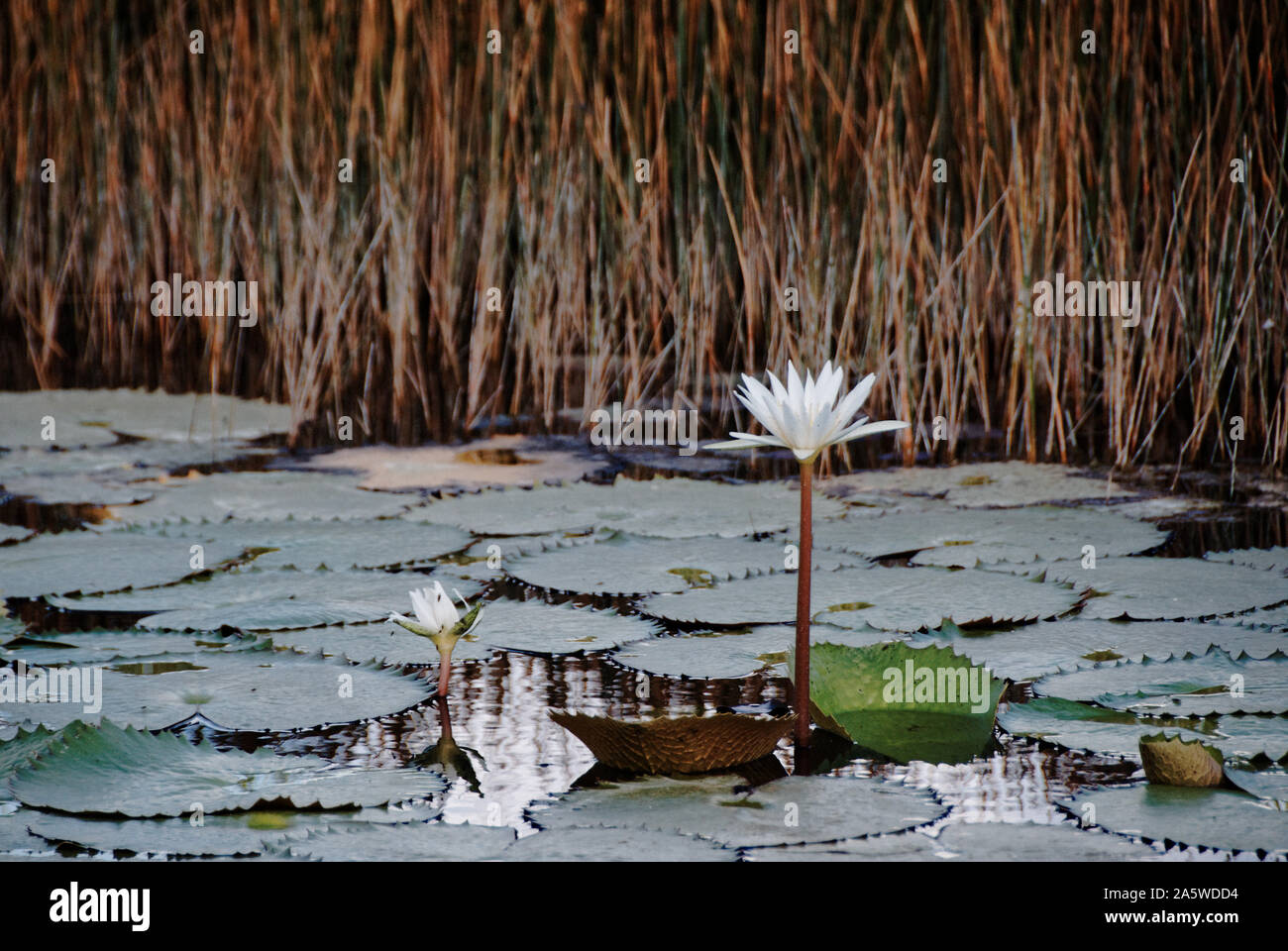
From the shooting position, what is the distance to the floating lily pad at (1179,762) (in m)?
1.50

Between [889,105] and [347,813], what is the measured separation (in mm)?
2587

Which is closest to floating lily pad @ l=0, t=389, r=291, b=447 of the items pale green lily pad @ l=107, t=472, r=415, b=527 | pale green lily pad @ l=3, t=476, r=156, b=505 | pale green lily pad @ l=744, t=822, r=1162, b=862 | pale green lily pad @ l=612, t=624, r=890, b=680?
pale green lily pad @ l=3, t=476, r=156, b=505

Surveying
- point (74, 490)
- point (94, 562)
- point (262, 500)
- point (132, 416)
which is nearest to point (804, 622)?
point (94, 562)

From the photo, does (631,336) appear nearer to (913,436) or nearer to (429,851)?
(913,436)

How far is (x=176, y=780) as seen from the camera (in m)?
1.54

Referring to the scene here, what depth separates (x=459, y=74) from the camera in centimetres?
403

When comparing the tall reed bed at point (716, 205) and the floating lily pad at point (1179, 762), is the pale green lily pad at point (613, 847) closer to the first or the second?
the floating lily pad at point (1179, 762)

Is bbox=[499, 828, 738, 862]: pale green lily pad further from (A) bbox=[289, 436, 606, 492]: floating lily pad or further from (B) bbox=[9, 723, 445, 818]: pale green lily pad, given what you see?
(A) bbox=[289, 436, 606, 492]: floating lily pad

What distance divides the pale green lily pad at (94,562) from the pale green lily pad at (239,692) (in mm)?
432

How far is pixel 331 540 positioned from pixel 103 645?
2.28ft

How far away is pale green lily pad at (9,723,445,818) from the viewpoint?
1468 millimetres

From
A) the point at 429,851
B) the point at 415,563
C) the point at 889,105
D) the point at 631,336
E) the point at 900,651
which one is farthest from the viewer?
the point at 631,336

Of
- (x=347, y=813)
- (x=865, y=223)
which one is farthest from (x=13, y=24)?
(x=347, y=813)

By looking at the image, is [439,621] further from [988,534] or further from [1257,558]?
[1257,558]
